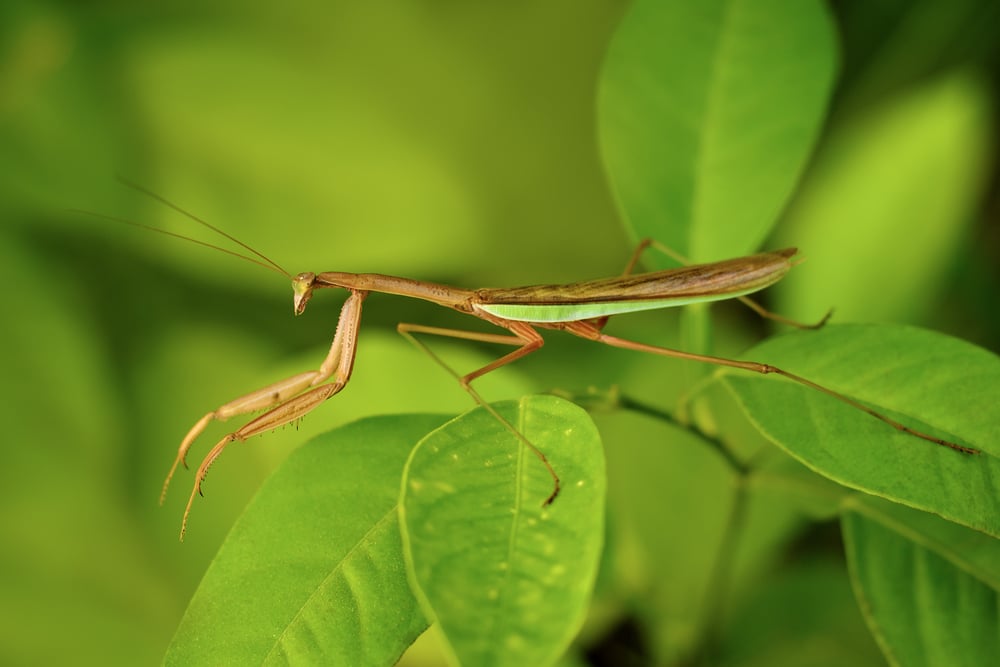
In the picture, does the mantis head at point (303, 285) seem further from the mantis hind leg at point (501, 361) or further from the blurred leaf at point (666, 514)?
the blurred leaf at point (666, 514)

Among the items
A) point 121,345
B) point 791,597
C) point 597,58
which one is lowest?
point 791,597

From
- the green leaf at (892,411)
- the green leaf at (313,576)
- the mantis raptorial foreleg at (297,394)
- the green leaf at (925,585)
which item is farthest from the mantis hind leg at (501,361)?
the green leaf at (925,585)

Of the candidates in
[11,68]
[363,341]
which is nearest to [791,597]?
[363,341]

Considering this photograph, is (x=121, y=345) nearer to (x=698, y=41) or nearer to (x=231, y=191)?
(x=231, y=191)

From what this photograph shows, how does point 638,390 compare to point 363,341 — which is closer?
point 363,341

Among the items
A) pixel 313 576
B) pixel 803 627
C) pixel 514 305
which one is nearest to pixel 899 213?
pixel 803 627

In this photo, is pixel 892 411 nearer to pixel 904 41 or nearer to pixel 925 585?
pixel 925 585
